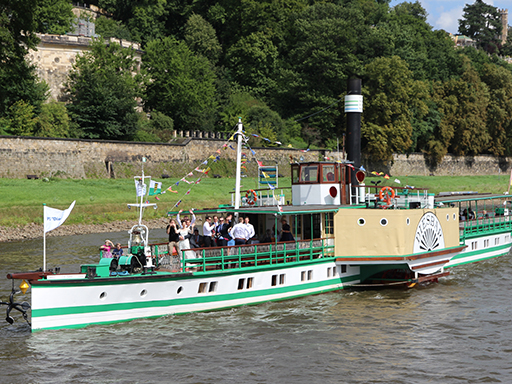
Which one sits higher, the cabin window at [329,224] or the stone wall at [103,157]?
the stone wall at [103,157]

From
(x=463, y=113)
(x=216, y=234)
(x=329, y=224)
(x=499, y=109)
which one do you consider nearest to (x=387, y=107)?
(x=463, y=113)

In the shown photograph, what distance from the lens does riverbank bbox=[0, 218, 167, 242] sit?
39.6 metres

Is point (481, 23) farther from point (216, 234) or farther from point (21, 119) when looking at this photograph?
point (216, 234)

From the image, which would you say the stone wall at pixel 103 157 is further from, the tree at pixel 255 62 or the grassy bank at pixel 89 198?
the tree at pixel 255 62

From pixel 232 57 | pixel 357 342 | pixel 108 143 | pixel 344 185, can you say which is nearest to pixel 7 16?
pixel 108 143

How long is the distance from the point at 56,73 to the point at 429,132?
53173 millimetres

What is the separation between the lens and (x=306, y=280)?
79.5ft

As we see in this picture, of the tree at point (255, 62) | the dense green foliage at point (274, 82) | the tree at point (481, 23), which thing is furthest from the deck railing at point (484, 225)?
the tree at point (481, 23)

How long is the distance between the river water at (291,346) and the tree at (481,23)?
173427mm

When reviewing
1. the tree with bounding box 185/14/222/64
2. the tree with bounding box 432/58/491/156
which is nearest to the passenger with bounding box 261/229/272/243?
the tree with bounding box 432/58/491/156

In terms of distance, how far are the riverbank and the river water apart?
15855 millimetres

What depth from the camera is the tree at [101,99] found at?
64.6 metres

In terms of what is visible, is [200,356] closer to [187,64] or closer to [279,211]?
[279,211]

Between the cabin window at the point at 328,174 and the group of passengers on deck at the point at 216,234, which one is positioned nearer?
the group of passengers on deck at the point at 216,234
